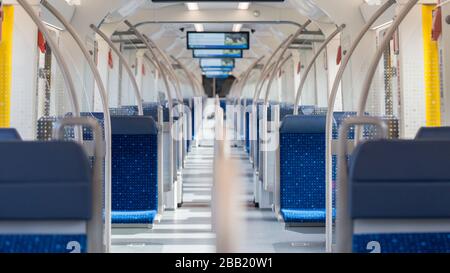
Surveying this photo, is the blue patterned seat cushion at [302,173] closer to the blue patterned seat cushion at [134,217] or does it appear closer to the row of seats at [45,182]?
the blue patterned seat cushion at [134,217]

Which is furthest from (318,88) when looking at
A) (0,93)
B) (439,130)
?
(439,130)

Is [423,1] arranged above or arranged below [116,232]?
above

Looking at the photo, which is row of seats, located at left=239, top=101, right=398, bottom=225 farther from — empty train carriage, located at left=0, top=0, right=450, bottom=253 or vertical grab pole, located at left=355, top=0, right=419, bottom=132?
vertical grab pole, located at left=355, top=0, right=419, bottom=132

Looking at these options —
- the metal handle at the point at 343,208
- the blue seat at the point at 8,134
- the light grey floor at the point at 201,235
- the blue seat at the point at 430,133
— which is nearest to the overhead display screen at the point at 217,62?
the light grey floor at the point at 201,235

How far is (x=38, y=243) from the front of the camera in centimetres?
190

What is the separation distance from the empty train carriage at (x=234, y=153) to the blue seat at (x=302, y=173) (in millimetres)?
11

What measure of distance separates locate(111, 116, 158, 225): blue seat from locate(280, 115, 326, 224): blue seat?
45.3 inches

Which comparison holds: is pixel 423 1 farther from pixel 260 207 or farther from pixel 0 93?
pixel 0 93

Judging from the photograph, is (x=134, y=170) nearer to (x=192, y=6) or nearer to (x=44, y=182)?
(x=44, y=182)

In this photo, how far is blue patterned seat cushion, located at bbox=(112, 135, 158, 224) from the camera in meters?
5.10

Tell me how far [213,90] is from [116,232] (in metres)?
35.3

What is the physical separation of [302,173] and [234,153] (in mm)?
7228

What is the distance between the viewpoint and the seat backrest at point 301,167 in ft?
17.1
